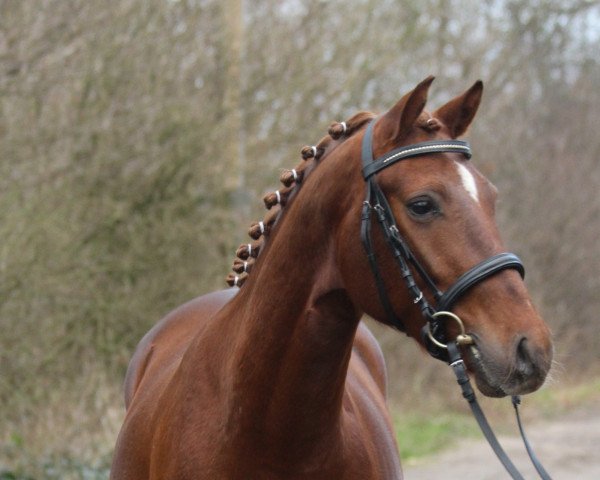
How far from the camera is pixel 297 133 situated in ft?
34.3

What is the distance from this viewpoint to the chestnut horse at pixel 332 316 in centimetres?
282

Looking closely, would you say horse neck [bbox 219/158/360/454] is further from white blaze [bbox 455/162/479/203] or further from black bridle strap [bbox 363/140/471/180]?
white blaze [bbox 455/162/479/203]

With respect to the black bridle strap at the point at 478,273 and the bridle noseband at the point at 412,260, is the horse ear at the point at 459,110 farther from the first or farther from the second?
the black bridle strap at the point at 478,273

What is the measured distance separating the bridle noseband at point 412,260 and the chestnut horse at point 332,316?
0.6 inches

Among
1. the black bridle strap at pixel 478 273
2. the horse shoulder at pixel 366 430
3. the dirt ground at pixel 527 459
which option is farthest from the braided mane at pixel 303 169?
the dirt ground at pixel 527 459

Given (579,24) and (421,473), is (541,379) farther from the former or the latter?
(579,24)

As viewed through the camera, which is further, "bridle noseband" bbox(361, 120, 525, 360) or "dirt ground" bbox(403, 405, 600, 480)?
"dirt ground" bbox(403, 405, 600, 480)

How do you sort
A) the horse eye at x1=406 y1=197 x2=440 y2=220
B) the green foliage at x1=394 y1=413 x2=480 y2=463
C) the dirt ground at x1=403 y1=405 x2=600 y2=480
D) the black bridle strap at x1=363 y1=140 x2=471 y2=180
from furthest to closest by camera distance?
the green foliage at x1=394 y1=413 x2=480 y2=463 → the dirt ground at x1=403 y1=405 x2=600 y2=480 → the black bridle strap at x1=363 y1=140 x2=471 y2=180 → the horse eye at x1=406 y1=197 x2=440 y2=220

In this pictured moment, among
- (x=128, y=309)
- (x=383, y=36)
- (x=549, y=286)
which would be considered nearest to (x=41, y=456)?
(x=128, y=309)

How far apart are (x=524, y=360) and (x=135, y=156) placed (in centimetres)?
667

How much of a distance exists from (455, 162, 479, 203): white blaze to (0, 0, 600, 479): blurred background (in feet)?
9.68

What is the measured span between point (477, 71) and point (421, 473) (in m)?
6.54

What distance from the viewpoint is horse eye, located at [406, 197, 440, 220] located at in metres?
2.95

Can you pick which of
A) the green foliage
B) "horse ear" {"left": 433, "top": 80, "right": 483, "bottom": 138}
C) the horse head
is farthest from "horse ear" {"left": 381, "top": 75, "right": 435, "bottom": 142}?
the green foliage
